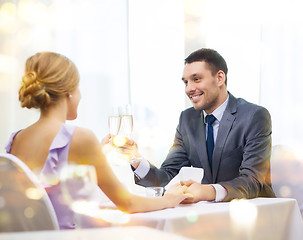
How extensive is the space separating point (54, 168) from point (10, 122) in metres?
2.69

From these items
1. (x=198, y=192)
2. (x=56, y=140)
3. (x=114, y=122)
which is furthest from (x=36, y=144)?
(x=198, y=192)

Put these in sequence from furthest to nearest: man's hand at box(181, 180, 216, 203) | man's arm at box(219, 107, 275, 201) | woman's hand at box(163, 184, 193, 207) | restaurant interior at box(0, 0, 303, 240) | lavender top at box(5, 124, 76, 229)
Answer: restaurant interior at box(0, 0, 303, 240)
man's arm at box(219, 107, 275, 201)
man's hand at box(181, 180, 216, 203)
woman's hand at box(163, 184, 193, 207)
lavender top at box(5, 124, 76, 229)

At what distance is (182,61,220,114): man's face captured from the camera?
8.98 feet

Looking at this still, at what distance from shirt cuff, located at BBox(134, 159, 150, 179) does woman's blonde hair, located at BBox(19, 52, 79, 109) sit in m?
0.92

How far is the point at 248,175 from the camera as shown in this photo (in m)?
2.26

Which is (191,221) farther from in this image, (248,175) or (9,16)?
(9,16)

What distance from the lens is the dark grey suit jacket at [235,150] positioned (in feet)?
7.66

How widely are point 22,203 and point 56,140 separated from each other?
0.93ft

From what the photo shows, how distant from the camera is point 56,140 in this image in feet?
4.87

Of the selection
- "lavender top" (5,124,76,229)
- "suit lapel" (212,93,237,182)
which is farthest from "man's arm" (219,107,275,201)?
"lavender top" (5,124,76,229)

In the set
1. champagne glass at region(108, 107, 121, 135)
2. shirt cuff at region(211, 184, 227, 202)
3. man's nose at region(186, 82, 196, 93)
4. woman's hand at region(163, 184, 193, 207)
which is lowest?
shirt cuff at region(211, 184, 227, 202)

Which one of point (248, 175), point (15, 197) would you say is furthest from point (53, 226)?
point (248, 175)

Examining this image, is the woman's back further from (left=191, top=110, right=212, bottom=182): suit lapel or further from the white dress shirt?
(left=191, top=110, right=212, bottom=182): suit lapel

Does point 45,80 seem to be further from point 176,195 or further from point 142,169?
point 142,169
